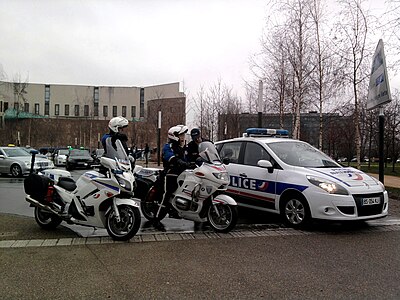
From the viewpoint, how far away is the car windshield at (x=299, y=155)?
24.6ft

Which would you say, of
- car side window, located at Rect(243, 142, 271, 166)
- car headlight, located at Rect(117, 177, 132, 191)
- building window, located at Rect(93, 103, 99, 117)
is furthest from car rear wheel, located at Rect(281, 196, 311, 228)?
building window, located at Rect(93, 103, 99, 117)

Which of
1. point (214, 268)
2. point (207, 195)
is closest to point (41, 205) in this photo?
point (207, 195)

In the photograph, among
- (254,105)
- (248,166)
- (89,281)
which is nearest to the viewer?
(89,281)

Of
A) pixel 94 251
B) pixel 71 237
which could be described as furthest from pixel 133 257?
pixel 71 237

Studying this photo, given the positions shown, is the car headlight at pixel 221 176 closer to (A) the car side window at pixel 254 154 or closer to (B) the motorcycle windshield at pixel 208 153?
(B) the motorcycle windshield at pixel 208 153

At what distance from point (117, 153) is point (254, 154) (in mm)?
3182

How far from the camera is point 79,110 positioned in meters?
81.2

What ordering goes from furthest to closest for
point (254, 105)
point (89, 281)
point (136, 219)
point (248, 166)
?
point (254, 105), point (248, 166), point (136, 219), point (89, 281)

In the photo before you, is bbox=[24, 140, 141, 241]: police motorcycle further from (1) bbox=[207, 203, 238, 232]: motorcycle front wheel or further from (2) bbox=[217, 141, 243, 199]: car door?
(2) bbox=[217, 141, 243, 199]: car door

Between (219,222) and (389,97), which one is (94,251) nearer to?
(219,222)

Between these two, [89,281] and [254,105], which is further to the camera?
[254,105]

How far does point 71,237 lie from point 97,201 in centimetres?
85

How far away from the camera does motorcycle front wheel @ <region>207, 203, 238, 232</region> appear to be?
6586 millimetres

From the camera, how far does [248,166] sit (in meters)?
8.14
